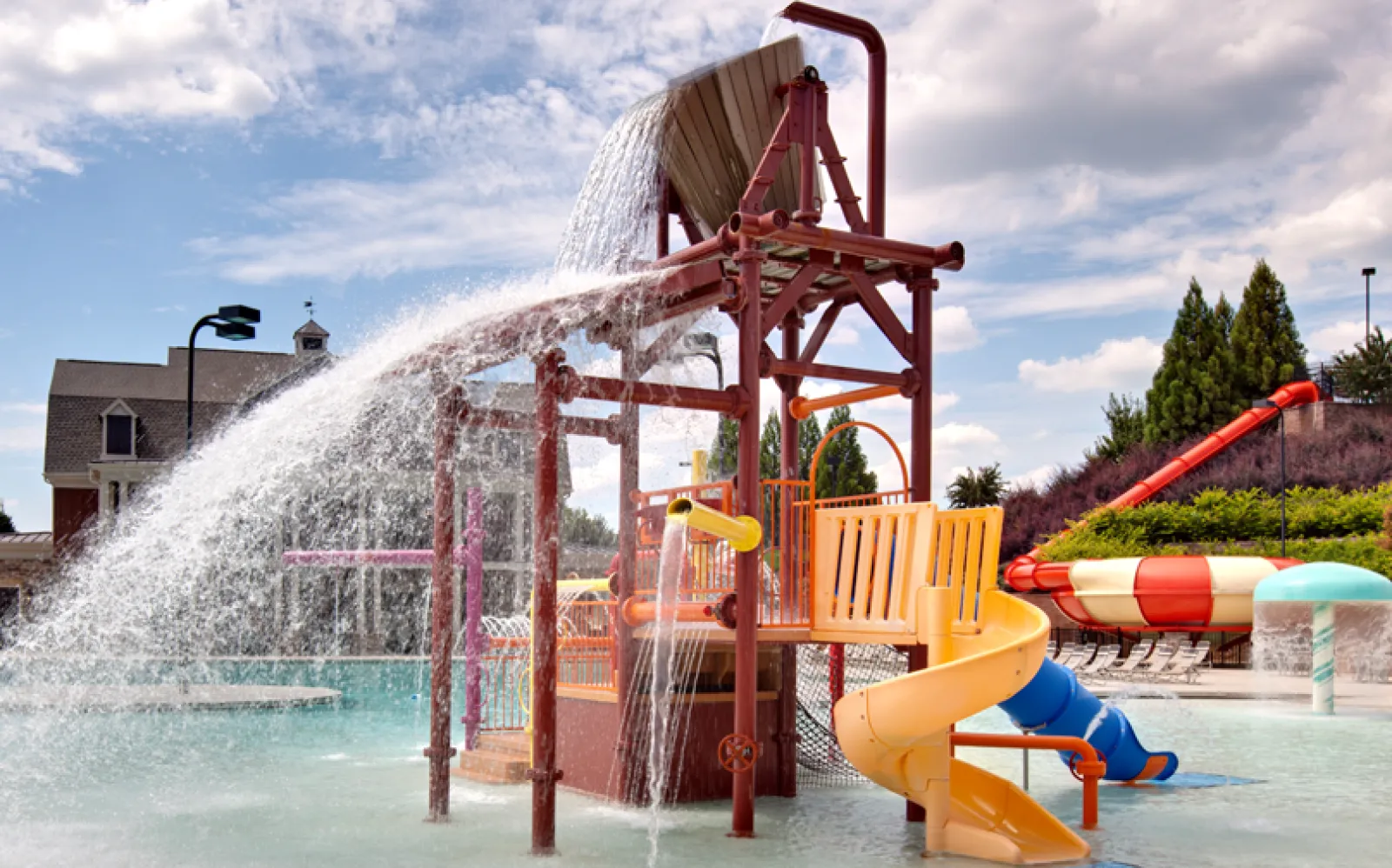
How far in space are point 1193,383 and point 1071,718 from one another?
3966cm

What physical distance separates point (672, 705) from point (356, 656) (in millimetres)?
21762

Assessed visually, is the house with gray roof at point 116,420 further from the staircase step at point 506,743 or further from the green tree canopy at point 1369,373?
the green tree canopy at point 1369,373

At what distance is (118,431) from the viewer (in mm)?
37844

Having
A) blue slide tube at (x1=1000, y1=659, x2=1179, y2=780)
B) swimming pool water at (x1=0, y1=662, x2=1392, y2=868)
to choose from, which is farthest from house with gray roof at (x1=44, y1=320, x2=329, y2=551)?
blue slide tube at (x1=1000, y1=659, x2=1179, y2=780)

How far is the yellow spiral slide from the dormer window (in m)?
33.1

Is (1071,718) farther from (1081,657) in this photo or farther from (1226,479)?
(1226,479)

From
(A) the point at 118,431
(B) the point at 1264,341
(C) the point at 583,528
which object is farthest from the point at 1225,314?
(A) the point at 118,431

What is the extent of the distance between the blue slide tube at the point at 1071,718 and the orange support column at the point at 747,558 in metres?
2.85

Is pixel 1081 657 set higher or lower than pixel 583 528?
lower

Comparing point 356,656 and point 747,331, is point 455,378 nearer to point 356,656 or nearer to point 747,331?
point 747,331

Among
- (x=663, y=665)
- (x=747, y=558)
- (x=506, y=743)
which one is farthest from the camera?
(x=506, y=743)

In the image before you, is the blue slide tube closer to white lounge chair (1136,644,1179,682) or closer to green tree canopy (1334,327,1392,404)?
white lounge chair (1136,644,1179,682)

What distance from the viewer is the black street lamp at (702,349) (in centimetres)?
1079

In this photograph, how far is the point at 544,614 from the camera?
8359 millimetres
